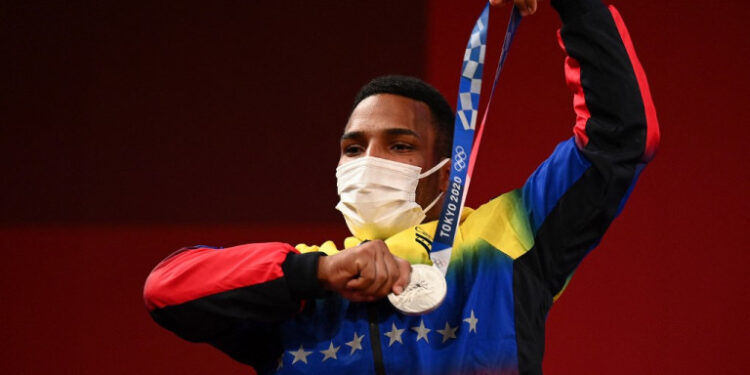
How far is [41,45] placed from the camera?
2521 millimetres

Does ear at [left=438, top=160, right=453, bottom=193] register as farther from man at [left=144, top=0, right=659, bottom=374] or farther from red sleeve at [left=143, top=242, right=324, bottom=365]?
red sleeve at [left=143, top=242, right=324, bottom=365]

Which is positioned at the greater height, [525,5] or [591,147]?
[525,5]

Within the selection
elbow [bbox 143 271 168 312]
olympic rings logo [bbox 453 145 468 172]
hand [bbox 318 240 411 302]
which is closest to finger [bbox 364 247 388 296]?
hand [bbox 318 240 411 302]

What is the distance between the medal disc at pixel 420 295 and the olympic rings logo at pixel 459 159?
0.75 feet

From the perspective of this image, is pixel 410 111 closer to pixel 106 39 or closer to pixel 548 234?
pixel 548 234

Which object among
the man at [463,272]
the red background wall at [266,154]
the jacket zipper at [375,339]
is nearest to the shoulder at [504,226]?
the man at [463,272]

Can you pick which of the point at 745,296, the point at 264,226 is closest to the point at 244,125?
the point at 264,226

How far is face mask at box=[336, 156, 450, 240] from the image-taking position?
159 centimetres

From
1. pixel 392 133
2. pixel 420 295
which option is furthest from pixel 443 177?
pixel 420 295

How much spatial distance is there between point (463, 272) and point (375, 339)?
8.5 inches

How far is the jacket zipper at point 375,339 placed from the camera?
1428 millimetres

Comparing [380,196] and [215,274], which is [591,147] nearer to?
[380,196]

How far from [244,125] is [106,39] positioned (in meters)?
0.53

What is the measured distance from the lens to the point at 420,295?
4.26 ft
